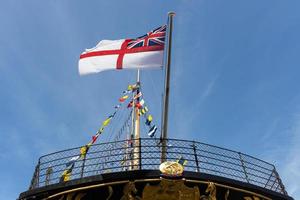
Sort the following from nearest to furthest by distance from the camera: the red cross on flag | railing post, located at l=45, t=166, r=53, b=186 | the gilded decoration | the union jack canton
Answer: the gilded decoration
railing post, located at l=45, t=166, r=53, b=186
the red cross on flag
the union jack canton

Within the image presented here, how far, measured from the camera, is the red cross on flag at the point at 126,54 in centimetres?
1531

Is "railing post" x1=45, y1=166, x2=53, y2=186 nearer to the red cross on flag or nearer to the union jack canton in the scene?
the red cross on flag

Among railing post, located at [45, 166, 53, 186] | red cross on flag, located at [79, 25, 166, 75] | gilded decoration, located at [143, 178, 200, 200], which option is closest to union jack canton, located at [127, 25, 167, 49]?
red cross on flag, located at [79, 25, 166, 75]

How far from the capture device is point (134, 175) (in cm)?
1185

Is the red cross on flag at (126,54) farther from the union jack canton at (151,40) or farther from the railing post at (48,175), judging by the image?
the railing post at (48,175)

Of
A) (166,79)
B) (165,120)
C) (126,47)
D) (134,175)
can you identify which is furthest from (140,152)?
(126,47)

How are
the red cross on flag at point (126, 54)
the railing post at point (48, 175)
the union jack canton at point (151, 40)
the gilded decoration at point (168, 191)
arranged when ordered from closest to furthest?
the gilded decoration at point (168, 191), the railing post at point (48, 175), the red cross on flag at point (126, 54), the union jack canton at point (151, 40)

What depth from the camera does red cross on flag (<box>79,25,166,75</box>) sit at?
603 inches

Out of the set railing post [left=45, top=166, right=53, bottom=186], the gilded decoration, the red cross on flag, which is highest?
the red cross on flag

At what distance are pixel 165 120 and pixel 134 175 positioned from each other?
9.79 feet

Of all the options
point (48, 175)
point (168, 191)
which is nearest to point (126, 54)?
point (48, 175)

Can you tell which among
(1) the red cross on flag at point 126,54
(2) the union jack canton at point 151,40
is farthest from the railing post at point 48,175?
(2) the union jack canton at point 151,40

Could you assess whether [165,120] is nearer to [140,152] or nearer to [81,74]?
[140,152]

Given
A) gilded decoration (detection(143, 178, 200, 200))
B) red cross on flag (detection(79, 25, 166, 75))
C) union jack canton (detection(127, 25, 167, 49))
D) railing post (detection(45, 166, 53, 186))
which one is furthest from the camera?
union jack canton (detection(127, 25, 167, 49))
